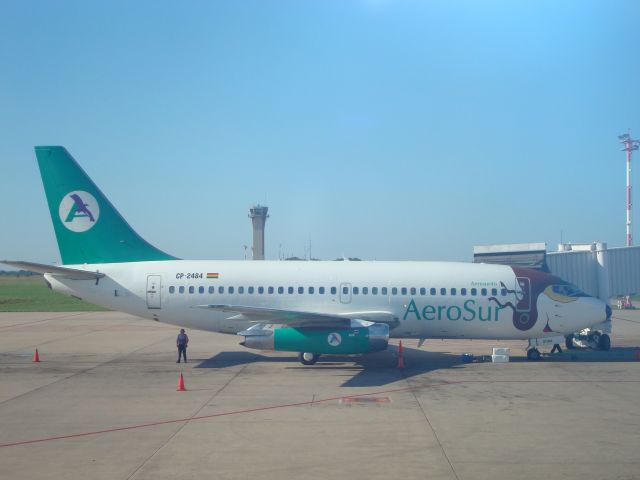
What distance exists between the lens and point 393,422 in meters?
12.1

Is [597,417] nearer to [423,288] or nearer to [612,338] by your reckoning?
[423,288]

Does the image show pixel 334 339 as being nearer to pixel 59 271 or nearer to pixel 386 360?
pixel 386 360

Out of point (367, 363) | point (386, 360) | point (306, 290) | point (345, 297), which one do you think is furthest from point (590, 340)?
point (306, 290)

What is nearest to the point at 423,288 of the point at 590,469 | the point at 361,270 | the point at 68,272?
the point at 361,270

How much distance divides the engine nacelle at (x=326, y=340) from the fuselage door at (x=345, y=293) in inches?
78.4

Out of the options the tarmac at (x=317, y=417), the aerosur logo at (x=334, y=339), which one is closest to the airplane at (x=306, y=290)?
the tarmac at (x=317, y=417)

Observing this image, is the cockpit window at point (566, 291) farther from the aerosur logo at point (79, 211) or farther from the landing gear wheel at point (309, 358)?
the aerosur logo at point (79, 211)

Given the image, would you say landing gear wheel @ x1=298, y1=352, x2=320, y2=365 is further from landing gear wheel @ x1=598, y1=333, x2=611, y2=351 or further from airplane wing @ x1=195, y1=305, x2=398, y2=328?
landing gear wheel @ x1=598, y1=333, x2=611, y2=351

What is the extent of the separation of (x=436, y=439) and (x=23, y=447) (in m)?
7.74

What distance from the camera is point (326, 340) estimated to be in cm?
1830

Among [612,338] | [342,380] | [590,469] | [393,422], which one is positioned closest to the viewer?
[590,469]

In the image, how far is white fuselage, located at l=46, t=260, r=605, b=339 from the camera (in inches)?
795

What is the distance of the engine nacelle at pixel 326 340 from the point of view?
18.3m

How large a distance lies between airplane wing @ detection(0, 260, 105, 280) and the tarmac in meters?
3.09
